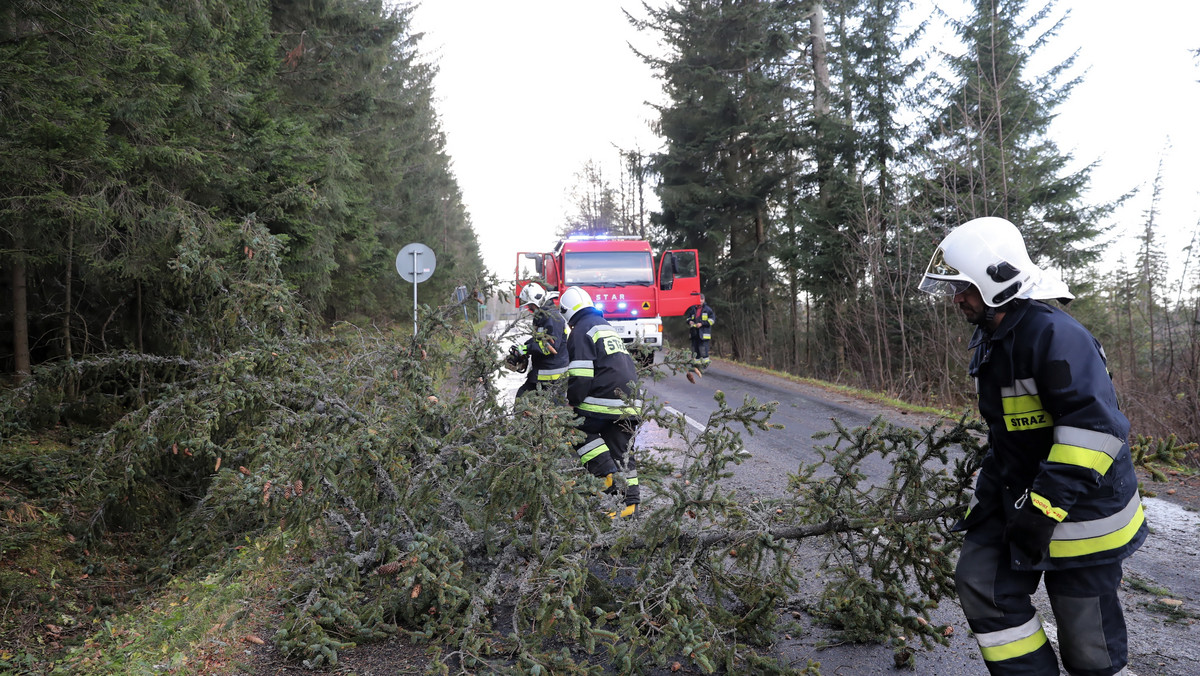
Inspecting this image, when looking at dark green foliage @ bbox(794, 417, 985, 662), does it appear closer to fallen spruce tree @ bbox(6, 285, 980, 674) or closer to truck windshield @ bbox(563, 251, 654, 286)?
fallen spruce tree @ bbox(6, 285, 980, 674)

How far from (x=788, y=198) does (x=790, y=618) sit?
55.3ft

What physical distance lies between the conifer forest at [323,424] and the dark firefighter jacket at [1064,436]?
57 cm

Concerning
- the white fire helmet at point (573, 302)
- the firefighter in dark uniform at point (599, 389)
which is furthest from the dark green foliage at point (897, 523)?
the white fire helmet at point (573, 302)

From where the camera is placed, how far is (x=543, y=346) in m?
4.51

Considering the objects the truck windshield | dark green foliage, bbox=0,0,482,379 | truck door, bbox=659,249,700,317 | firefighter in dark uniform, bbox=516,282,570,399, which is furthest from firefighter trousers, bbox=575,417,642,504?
truck door, bbox=659,249,700,317

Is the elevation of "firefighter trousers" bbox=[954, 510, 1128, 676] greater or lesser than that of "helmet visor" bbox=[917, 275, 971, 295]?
lesser

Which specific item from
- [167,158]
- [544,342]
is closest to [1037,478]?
[544,342]

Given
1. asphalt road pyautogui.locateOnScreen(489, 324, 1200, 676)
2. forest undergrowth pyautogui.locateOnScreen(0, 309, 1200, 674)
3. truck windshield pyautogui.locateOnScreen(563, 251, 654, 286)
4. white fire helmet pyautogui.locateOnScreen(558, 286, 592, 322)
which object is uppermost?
truck windshield pyautogui.locateOnScreen(563, 251, 654, 286)

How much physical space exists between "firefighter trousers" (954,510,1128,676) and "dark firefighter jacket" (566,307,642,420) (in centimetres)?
266

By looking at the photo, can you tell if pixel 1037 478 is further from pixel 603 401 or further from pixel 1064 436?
Result: pixel 603 401

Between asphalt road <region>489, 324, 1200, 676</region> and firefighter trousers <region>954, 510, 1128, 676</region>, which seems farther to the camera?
asphalt road <region>489, 324, 1200, 676</region>

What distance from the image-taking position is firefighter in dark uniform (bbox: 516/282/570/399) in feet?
15.8

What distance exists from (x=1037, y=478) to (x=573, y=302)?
362 centimetres

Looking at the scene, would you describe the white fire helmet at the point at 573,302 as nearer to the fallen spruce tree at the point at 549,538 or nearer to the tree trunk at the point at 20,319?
the fallen spruce tree at the point at 549,538
